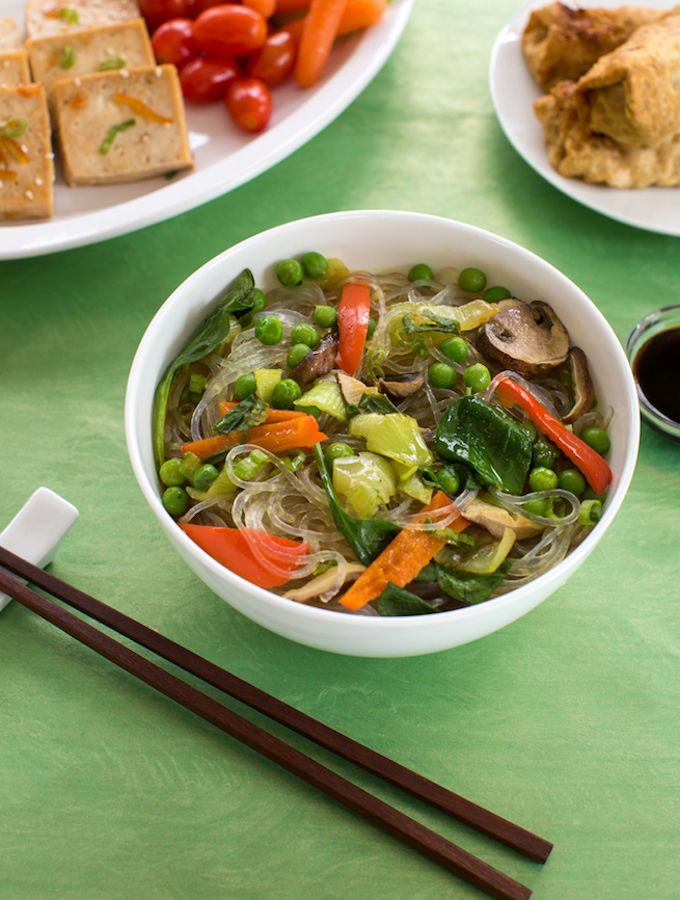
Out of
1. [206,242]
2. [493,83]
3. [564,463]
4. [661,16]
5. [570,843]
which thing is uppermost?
[661,16]

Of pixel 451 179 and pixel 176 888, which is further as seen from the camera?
pixel 451 179

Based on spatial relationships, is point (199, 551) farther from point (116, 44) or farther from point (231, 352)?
point (116, 44)

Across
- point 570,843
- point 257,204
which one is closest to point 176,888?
point 570,843

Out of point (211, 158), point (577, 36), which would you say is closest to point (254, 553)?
point (211, 158)

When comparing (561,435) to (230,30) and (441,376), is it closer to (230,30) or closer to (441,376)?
(441,376)

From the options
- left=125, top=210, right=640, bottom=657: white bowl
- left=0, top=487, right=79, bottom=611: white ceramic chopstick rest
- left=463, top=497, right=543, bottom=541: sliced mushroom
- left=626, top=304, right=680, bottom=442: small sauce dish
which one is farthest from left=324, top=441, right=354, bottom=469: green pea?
left=626, top=304, right=680, bottom=442: small sauce dish

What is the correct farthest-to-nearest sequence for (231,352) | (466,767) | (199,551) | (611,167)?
(611,167) → (231,352) → (466,767) → (199,551)

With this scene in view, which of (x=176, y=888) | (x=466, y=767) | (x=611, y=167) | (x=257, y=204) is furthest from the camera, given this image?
(x=257, y=204)
